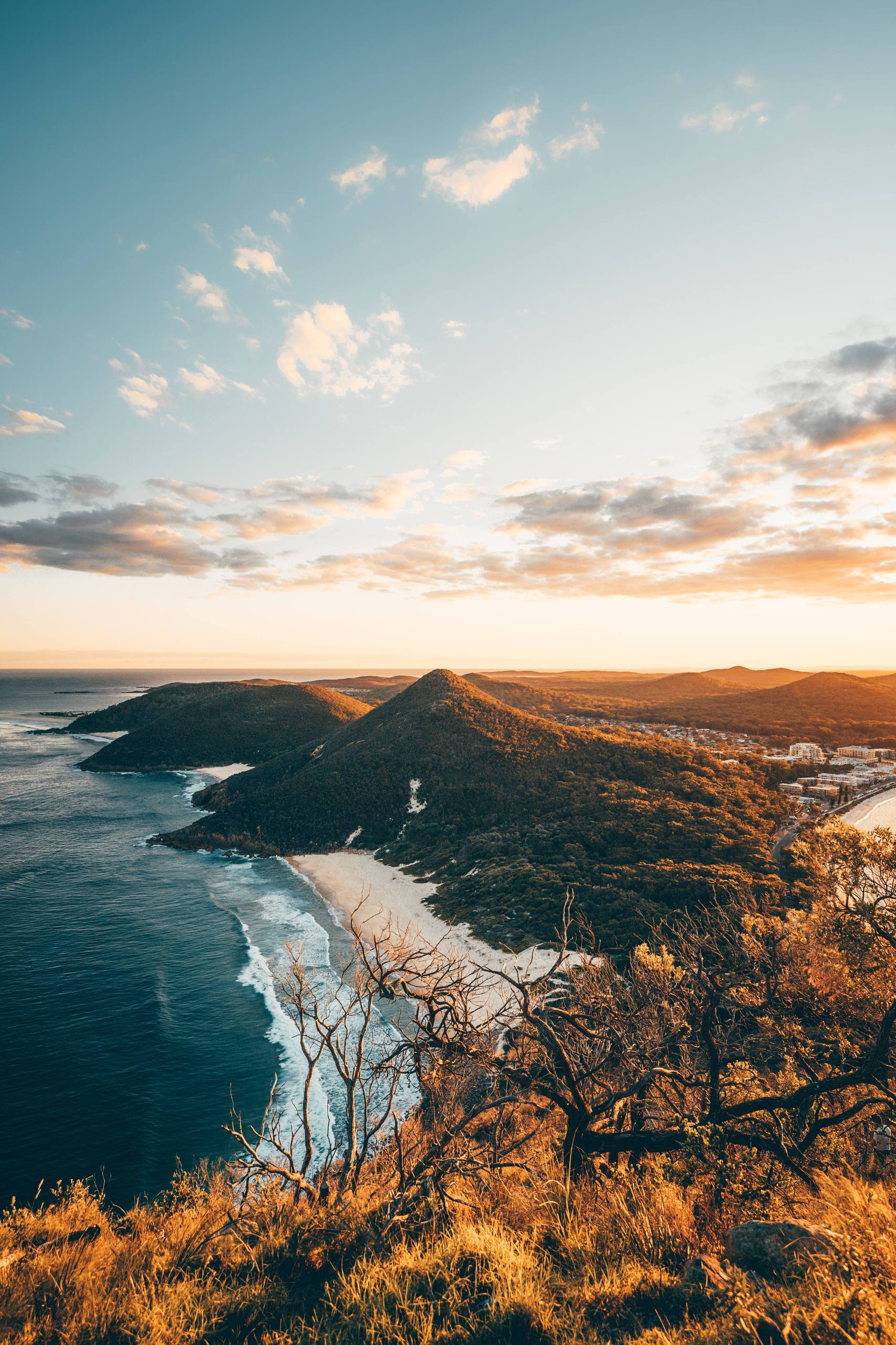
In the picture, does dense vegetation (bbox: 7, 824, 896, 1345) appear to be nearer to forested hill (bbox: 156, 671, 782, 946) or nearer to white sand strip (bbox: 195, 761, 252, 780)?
forested hill (bbox: 156, 671, 782, 946)

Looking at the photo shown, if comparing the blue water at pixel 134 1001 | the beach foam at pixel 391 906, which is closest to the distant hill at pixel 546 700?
the beach foam at pixel 391 906

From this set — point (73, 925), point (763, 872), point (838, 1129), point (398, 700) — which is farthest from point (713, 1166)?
point (398, 700)

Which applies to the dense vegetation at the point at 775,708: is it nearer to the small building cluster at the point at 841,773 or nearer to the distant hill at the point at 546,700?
the distant hill at the point at 546,700

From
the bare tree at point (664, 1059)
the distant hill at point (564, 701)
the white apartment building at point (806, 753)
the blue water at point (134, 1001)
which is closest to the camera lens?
the bare tree at point (664, 1059)

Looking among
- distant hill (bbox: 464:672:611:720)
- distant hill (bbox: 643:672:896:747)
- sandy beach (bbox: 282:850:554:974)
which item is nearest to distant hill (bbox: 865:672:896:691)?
distant hill (bbox: 643:672:896:747)

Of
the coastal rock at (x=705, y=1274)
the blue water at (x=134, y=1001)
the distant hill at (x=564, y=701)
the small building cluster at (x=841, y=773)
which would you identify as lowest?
the blue water at (x=134, y=1001)
